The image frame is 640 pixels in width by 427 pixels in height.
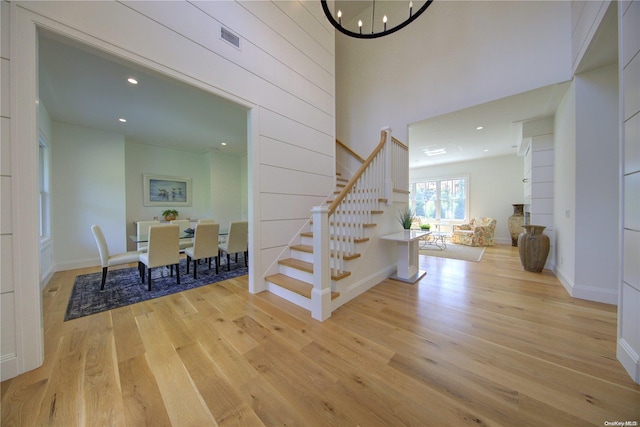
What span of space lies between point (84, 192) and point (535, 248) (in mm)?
8151

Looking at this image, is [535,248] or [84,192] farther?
[84,192]

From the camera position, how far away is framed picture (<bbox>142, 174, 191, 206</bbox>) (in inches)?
208

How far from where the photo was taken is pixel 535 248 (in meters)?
3.45

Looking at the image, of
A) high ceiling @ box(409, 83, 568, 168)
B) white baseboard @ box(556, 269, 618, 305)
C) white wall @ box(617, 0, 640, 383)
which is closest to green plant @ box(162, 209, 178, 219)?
high ceiling @ box(409, 83, 568, 168)

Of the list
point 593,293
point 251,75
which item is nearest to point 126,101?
point 251,75

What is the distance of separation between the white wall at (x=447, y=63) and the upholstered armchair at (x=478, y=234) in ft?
13.6

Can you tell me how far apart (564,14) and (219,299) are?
5730 mm

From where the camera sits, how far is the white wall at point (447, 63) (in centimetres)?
287

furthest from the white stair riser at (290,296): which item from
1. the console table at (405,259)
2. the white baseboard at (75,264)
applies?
the white baseboard at (75,264)

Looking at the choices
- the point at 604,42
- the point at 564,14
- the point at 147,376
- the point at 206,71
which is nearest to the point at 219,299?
the point at 147,376

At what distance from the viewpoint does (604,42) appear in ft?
6.80

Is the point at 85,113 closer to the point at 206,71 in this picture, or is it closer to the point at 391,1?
the point at 206,71

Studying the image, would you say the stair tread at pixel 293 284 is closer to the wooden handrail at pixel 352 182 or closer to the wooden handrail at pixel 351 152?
the wooden handrail at pixel 352 182

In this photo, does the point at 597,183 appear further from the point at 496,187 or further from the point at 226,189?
the point at 226,189
